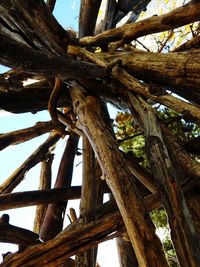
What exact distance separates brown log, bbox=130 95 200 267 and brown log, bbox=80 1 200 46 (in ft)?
2.88

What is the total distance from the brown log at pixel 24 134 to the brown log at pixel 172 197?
62.7 inches

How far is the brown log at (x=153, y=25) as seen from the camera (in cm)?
255

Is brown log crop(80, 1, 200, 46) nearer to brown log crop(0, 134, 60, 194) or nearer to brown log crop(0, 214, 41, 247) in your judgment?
brown log crop(0, 134, 60, 194)

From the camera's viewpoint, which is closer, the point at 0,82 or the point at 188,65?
the point at 188,65

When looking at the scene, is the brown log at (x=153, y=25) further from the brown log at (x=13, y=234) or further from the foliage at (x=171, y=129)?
the brown log at (x=13, y=234)

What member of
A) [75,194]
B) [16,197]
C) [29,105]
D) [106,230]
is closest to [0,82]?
[29,105]

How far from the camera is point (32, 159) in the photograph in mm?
3727

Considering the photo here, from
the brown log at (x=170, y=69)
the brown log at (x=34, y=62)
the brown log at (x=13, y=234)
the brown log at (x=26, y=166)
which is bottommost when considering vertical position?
the brown log at (x=13, y=234)

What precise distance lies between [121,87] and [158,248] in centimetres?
139

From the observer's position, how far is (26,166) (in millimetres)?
3611

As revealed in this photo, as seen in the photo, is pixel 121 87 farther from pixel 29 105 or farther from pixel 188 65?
pixel 29 105

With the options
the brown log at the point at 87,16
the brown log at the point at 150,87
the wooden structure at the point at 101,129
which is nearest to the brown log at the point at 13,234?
the wooden structure at the point at 101,129

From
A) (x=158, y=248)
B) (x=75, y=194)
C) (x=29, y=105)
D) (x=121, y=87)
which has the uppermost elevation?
(x=29, y=105)

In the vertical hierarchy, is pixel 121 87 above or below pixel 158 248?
above
